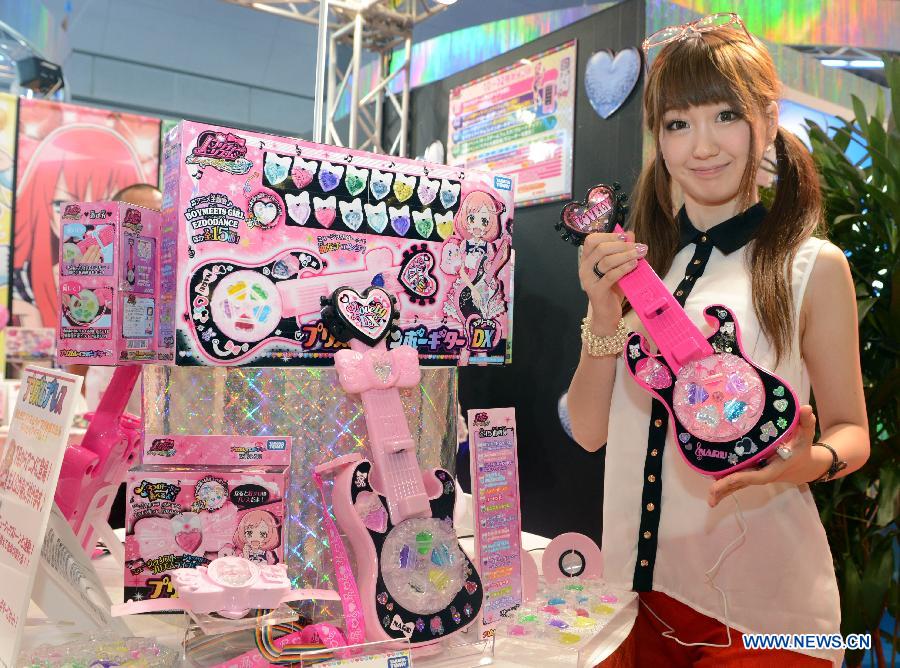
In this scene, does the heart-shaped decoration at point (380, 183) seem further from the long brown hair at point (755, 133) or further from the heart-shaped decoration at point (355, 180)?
the long brown hair at point (755, 133)

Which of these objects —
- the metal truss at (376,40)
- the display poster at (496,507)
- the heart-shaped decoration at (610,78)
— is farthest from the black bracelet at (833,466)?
the metal truss at (376,40)

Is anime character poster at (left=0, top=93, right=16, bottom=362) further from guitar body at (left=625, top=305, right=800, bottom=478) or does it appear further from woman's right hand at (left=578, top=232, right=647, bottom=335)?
guitar body at (left=625, top=305, right=800, bottom=478)

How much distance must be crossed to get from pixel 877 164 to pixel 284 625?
2203 millimetres

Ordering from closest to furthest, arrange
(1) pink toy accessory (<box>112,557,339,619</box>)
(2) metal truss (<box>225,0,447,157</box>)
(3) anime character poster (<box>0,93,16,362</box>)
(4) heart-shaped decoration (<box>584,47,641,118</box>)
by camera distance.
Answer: (1) pink toy accessory (<box>112,557,339,619</box>), (4) heart-shaped decoration (<box>584,47,641,118</box>), (3) anime character poster (<box>0,93,16,362</box>), (2) metal truss (<box>225,0,447,157</box>)

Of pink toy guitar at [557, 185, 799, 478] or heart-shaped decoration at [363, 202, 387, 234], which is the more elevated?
heart-shaped decoration at [363, 202, 387, 234]

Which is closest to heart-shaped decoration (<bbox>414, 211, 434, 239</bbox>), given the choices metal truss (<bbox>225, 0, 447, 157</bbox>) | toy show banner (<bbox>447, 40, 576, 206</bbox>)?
toy show banner (<bbox>447, 40, 576, 206</bbox>)

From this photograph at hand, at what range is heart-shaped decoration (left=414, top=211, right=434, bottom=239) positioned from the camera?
3.54 feet

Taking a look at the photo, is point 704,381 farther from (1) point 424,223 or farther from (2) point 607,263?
(1) point 424,223

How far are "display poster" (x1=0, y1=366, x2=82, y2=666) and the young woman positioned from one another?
660mm

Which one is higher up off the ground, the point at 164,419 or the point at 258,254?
the point at 258,254

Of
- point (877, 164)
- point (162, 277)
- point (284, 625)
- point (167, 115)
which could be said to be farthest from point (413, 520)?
point (167, 115)

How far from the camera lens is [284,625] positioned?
859mm

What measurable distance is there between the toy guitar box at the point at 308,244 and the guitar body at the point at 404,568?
206 mm

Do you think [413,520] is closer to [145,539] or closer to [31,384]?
[145,539]
